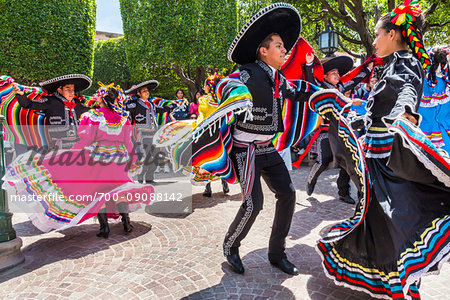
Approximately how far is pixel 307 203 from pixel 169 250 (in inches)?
106

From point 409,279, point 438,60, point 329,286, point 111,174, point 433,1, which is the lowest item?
point 329,286

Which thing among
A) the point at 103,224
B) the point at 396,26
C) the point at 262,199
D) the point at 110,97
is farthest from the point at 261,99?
the point at 103,224

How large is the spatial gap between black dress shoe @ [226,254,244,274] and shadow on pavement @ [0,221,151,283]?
1.65m

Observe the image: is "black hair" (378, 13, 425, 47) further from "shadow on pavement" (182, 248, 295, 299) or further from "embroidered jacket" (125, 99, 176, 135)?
"embroidered jacket" (125, 99, 176, 135)

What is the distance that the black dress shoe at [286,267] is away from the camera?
3.08 meters

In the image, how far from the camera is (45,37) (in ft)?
35.2

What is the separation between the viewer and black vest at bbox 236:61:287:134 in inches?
119

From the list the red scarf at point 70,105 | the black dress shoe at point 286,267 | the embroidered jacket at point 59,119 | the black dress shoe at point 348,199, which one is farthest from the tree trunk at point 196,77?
the black dress shoe at point 286,267

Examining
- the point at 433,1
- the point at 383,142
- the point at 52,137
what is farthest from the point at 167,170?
the point at 433,1

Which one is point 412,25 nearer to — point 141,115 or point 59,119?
point 59,119

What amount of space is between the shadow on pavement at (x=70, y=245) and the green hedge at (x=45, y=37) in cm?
846

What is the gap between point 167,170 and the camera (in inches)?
378

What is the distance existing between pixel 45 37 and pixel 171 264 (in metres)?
10.4

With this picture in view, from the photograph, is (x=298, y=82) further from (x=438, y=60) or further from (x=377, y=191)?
(x=438, y=60)
